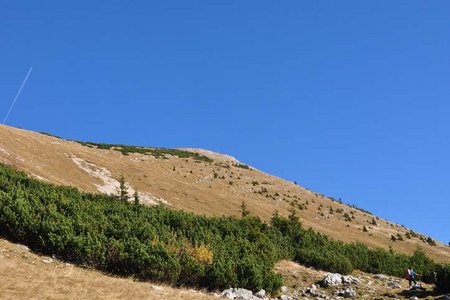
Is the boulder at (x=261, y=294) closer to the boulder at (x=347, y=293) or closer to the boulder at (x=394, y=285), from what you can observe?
the boulder at (x=347, y=293)

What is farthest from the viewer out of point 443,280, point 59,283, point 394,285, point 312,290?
point 394,285

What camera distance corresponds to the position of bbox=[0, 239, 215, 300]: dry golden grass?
13.5 meters

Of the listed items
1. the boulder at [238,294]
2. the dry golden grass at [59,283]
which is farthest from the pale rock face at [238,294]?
the dry golden grass at [59,283]

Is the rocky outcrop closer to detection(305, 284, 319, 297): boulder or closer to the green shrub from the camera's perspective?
detection(305, 284, 319, 297): boulder

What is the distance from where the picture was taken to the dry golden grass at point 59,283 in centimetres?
1350

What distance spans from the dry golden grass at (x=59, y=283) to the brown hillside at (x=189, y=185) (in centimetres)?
2283

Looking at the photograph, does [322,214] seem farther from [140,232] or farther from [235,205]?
[140,232]

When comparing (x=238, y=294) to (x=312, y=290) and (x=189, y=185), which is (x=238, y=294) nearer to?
(x=312, y=290)

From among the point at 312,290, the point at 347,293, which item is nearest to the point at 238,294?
the point at 312,290

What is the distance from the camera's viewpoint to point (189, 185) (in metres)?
63.4

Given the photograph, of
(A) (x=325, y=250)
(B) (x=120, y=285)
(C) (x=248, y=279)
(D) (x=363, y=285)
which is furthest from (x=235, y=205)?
(B) (x=120, y=285)

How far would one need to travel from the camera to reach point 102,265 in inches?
719

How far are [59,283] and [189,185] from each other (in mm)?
48849

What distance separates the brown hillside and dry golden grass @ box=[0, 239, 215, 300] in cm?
2283
